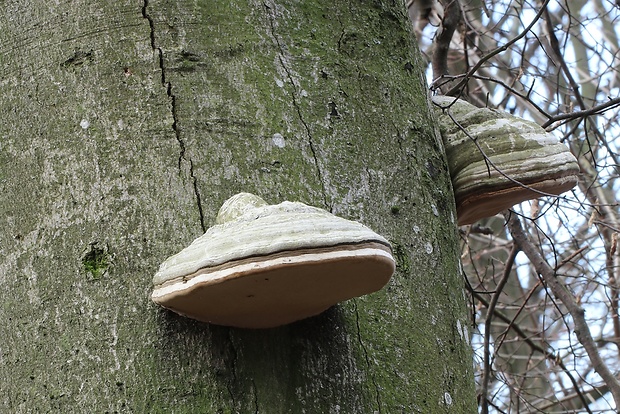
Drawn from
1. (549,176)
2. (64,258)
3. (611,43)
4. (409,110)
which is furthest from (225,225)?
(611,43)

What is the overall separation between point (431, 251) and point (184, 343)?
0.58 m

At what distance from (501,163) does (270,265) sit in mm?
983

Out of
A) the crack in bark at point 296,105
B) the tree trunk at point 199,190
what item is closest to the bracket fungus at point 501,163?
the tree trunk at point 199,190

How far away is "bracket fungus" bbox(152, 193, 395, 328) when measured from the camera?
1112mm

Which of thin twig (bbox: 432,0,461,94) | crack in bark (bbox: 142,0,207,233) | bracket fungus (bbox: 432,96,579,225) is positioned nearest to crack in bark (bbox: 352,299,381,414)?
crack in bark (bbox: 142,0,207,233)

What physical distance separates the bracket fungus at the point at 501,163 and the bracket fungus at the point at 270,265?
73 cm

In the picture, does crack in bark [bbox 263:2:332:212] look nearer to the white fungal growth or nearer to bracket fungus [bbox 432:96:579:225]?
the white fungal growth

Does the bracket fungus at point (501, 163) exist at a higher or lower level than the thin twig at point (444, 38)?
lower

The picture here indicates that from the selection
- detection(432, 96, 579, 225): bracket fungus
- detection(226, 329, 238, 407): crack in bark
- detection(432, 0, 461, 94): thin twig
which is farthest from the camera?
detection(432, 0, 461, 94): thin twig

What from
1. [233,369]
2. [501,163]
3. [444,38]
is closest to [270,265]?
[233,369]

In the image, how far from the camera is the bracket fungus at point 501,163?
6.11 ft

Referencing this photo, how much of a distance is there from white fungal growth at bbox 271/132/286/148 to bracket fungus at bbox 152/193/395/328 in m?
0.25

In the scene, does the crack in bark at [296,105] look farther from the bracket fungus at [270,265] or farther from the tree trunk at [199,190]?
the bracket fungus at [270,265]

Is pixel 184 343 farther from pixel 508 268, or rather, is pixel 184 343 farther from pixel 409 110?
pixel 508 268
